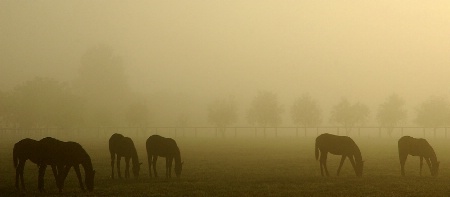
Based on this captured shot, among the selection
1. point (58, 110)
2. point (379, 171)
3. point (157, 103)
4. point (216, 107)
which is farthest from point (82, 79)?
point (379, 171)

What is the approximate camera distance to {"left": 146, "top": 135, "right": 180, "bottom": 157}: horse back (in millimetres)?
26719

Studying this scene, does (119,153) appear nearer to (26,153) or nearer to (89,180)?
(89,180)

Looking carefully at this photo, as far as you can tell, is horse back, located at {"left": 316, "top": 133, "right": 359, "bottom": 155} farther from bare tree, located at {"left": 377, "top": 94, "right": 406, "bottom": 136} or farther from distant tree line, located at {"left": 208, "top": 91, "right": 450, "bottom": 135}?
bare tree, located at {"left": 377, "top": 94, "right": 406, "bottom": 136}

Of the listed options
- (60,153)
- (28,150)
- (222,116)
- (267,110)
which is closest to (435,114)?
(267,110)

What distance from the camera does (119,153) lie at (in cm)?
2667

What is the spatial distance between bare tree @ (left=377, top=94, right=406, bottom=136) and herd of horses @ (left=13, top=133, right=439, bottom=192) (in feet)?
285

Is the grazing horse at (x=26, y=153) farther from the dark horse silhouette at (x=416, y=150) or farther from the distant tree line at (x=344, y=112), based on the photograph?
the distant tree line at (x=344, y=112)

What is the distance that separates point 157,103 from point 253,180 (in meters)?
145

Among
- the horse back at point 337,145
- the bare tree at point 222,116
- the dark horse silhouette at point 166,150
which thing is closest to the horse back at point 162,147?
the dark horse silhouette at point 166,150

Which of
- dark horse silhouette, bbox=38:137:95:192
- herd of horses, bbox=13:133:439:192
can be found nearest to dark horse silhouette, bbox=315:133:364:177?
herd of horses, bbox=13:133:439:192

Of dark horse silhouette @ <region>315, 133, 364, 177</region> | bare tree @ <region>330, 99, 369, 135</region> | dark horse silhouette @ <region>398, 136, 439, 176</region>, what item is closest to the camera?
dark horse silhouette @ <region>315, 133, 364, 177</region>

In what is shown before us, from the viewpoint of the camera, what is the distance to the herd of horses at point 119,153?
67.2 feet

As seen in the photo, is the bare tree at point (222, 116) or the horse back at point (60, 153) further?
the bare tree at point (222, 116)

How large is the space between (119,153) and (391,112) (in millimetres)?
98038
